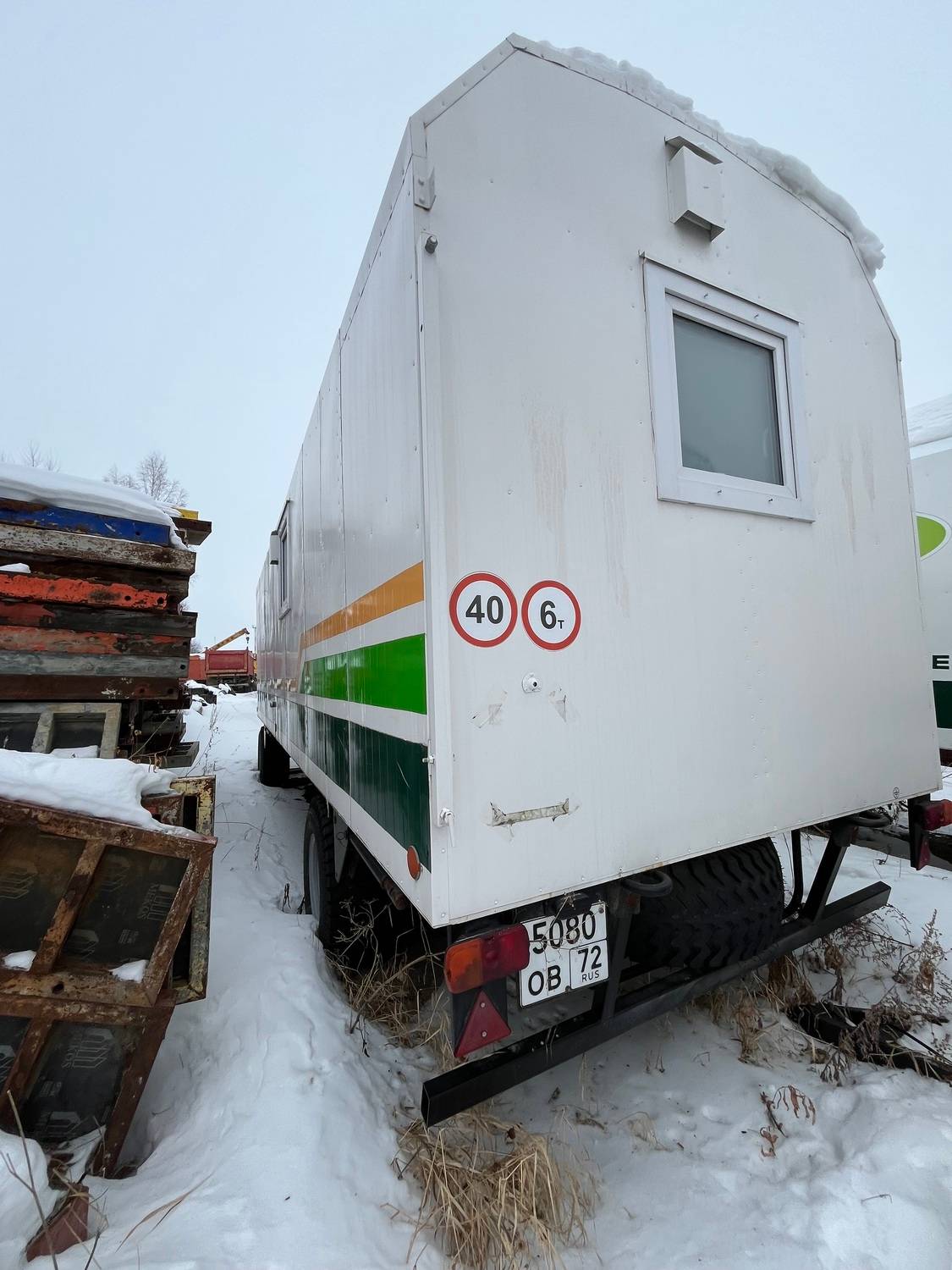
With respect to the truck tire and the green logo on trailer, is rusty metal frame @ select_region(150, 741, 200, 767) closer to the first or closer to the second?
the truck tire

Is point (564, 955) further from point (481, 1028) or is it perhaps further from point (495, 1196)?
point (495, 1196)

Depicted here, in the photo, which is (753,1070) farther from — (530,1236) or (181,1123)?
(181,1123)

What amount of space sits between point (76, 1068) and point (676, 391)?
2865 millimetres

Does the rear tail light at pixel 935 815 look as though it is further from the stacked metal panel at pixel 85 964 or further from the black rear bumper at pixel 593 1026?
the stacked metal panel at pixel 85 964

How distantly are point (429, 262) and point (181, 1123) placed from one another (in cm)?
276

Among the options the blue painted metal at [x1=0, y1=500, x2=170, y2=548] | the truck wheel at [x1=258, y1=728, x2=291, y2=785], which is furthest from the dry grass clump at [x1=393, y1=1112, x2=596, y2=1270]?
the truck wheel at [x1=258, y1=728, x2=291, y2=785]

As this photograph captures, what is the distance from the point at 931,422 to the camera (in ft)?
17.3

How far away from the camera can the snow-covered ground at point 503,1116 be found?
5.00ft

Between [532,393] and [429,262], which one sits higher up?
[429,262]

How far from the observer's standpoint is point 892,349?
2.83 meters

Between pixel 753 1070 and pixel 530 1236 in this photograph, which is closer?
pixel 530 1236

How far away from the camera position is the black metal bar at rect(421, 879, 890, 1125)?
168 centimetres

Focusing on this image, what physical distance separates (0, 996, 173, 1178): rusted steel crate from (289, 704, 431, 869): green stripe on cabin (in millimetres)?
863

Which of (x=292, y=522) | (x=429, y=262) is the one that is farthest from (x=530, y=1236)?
(x=292, y=522)
